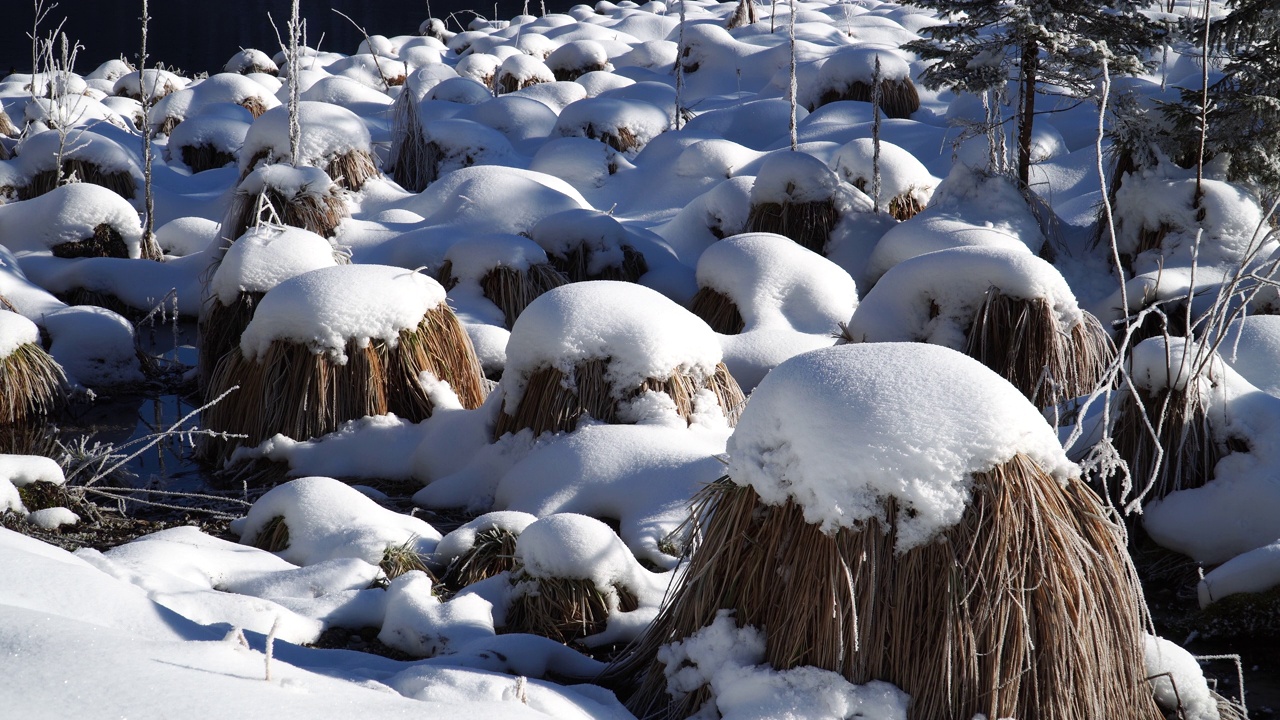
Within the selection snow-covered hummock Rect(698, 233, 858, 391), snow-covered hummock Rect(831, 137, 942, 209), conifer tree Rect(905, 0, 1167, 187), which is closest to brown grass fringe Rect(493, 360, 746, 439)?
snow-covered hummock Rect(698, 233, 858, 391)

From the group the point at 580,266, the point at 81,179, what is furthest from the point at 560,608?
the point at 81,179

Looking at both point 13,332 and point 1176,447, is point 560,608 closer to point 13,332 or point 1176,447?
point 1176,447

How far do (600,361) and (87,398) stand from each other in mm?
3201

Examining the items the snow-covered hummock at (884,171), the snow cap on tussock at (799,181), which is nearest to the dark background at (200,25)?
the snow-covered hummock at (884,171)

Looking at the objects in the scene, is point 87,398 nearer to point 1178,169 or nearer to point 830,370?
point 830,370

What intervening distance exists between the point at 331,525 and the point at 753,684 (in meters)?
1.87

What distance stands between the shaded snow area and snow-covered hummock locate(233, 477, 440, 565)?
15 millimetres

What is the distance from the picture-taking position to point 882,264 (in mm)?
7254

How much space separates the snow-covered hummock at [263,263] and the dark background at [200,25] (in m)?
18.0

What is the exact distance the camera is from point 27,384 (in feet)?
18.4

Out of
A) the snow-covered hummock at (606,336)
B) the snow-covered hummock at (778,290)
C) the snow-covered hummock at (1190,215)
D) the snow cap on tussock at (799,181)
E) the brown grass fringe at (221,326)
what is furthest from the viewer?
the snow cap on tussock at (799,181)

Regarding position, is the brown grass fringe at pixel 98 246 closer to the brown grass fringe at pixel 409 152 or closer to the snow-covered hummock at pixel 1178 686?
the brown grass fringe at pixel 409 152

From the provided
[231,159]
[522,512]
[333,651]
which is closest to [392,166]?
[231,159]

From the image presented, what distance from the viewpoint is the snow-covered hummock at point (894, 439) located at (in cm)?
234
